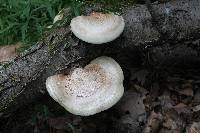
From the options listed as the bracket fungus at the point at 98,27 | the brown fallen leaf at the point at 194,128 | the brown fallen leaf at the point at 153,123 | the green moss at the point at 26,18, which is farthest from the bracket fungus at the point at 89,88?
the green moss at the point at 26,18

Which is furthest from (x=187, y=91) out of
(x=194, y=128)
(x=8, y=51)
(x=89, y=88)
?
(x=8, y=51)

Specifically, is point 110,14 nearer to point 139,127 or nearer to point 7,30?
point 139,127

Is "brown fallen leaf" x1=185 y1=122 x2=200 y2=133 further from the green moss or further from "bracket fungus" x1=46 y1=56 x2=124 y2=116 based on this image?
the green moss

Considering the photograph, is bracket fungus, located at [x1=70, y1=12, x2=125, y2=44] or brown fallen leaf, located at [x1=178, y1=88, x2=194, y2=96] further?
brown fallen leaf, located at [x1=178, y1=88, x2=194, y2=96]

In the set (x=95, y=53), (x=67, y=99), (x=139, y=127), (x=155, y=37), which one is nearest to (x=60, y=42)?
(x=95, y=53)

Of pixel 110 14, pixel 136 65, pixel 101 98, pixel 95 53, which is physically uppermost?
pixel 110 14

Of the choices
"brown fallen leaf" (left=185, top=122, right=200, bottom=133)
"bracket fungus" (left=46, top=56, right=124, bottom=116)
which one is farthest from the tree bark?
"brown fallen leaf" (left=185, top=122, right=200, bottom=133)
